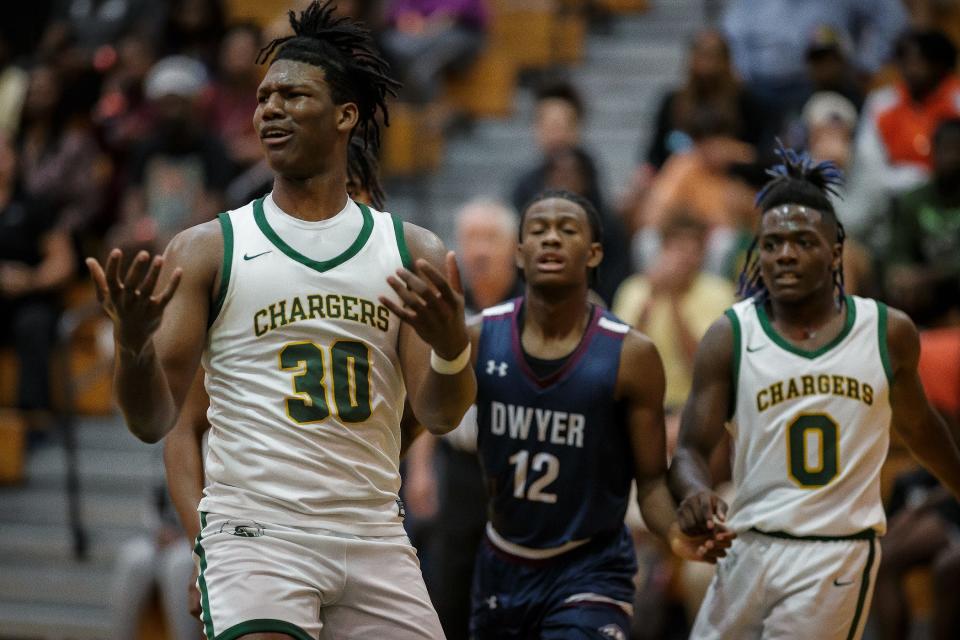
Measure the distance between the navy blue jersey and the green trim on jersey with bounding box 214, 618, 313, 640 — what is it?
5.19 feet

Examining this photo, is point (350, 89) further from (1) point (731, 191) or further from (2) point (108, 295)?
(1) point (731, 191)

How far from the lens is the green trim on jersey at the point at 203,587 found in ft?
14.7

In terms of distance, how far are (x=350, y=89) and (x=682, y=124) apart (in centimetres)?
584

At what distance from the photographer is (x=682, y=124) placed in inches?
412

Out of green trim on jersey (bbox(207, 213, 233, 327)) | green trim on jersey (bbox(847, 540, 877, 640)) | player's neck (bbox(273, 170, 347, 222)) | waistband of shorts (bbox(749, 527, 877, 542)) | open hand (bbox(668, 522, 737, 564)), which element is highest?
player's neck (bbox(273, 170, 347, 222))

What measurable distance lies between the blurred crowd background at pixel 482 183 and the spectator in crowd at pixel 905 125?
0.02 metres

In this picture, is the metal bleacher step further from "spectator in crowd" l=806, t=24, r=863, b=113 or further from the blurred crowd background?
"spectator in crowd" l=806, t=24, r=863, b=113

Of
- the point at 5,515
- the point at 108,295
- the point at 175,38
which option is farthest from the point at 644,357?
the point at 175,38

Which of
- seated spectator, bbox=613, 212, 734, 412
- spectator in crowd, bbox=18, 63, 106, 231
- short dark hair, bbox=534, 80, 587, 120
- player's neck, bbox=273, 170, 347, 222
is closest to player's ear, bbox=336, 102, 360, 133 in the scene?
player's neck, bbox=273, 170, 347, 222

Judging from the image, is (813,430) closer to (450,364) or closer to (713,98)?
(450,364)

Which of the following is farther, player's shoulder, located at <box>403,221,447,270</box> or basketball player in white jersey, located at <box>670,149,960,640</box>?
basketball player in white jersey, located at <box>670,149,960,640</box>

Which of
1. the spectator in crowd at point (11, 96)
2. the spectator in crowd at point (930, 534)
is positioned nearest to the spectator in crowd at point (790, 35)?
the spectator in crowd at point (930, 534)

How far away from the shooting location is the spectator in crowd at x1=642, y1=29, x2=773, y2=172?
1030 centimetres

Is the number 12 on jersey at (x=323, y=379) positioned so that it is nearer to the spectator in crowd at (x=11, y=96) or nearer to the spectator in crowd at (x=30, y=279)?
the spectator in crowd at (x=30, y=279)
